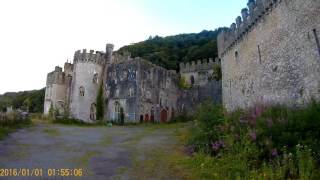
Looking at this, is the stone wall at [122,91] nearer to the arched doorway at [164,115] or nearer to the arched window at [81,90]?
the arched window at [81,90]

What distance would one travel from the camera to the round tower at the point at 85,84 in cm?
3791

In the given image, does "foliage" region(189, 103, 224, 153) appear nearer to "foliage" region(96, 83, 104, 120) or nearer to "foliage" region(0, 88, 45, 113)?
"foliage" region(96, 83, 104, 120)

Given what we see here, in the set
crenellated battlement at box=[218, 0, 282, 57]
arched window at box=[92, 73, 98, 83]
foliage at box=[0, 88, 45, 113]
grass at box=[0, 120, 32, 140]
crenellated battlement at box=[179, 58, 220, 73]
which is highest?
crenellated battlement at box=[179, 58, 220, 73]

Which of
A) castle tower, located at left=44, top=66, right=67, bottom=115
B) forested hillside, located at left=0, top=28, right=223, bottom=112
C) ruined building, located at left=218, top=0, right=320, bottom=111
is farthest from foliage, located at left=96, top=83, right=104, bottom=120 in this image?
forested hillside, located at left=0, top=28, right=223, bottom=112

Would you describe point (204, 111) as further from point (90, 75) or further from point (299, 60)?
point (90, 75)

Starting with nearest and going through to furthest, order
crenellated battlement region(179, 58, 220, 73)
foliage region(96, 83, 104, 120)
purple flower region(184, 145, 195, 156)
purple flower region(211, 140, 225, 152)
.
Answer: purple flower region(211, 140, 225, 152) < purple flower region(184, 145, 195, 156) < foliage region(96, 83, 104, 120) < crenellated battlement region(179, 58, 220, 73)

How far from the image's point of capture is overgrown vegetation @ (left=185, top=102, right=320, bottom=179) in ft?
28.9

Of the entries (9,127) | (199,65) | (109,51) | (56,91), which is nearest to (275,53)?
(9,127)

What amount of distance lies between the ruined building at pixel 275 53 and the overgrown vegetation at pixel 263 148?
7.37ft

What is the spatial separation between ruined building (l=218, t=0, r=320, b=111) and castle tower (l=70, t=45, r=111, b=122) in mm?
19317

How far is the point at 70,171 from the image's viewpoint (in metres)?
10.3

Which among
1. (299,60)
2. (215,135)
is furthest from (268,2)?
(215,135)

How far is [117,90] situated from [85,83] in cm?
402

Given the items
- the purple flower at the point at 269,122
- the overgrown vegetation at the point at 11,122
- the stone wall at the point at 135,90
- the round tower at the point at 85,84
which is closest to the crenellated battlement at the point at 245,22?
the purple flower at the point at 269,122
